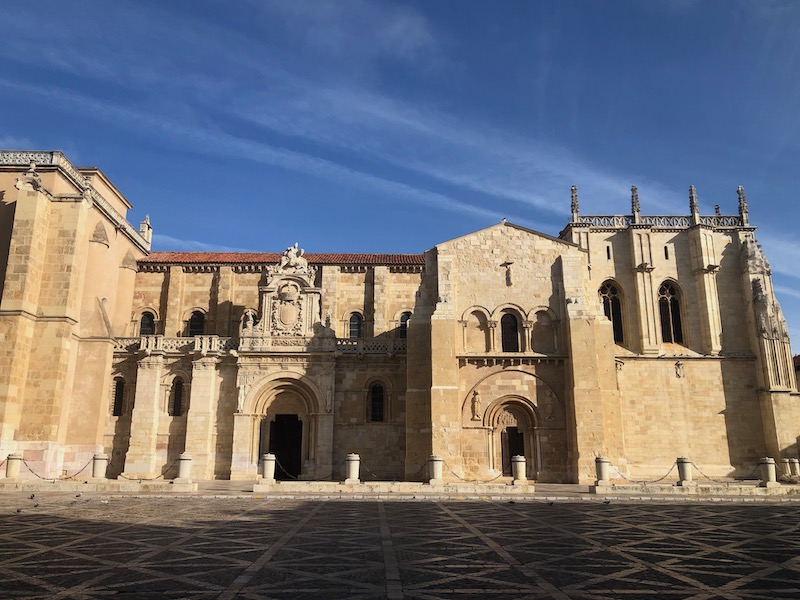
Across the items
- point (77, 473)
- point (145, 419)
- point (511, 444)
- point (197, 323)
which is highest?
point (197, 323)

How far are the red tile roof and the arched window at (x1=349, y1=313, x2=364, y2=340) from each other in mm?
3027

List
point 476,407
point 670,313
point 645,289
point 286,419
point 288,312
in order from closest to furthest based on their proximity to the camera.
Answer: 1. point 476,407
2. point 288,312
3. point 286,419
4. point 645,289
5. point 670,313

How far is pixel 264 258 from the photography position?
35969 mm

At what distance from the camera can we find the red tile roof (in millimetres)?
35188

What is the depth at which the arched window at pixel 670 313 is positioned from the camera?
33781mm

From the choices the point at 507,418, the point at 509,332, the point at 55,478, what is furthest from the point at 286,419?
the point at 509,332

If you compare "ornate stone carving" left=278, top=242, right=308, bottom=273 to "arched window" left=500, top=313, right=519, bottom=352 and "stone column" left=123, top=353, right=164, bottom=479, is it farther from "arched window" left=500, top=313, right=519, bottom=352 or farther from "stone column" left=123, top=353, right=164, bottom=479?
"arched window" left=500, top=313, right=519, bottom=352

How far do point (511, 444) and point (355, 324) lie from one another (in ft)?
37.0

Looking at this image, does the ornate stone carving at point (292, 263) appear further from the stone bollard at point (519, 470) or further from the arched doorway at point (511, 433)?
the stone bollard at point (519, 470)

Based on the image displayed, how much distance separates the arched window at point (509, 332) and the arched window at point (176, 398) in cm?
1610

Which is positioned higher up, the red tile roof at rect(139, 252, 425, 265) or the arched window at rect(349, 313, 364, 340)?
the red tile roof at rect(139, 252, 425, 265)

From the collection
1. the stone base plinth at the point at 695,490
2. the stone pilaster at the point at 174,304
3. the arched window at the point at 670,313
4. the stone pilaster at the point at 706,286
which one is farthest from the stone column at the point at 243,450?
the stone pilaster at the point at 706,286

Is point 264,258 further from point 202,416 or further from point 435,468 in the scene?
point 435,468

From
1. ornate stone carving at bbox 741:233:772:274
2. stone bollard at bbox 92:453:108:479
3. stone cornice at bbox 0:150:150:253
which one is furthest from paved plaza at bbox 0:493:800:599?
ornate stone carving at bbox 741:233:772:274
